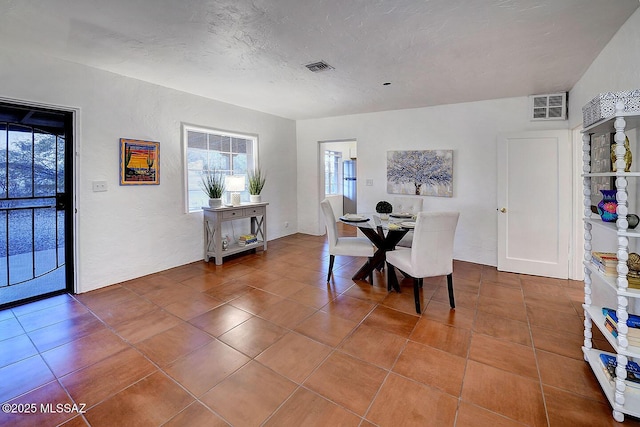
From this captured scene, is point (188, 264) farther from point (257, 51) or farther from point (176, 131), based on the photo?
point (257, 51)

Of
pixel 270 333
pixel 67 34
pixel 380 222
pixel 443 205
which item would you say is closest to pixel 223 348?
pixel 270 333

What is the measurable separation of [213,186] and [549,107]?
4.71 m

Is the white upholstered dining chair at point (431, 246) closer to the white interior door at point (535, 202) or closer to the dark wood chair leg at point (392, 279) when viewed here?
the dark wood chair leg at point (392, 279)

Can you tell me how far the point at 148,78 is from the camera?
345 cm

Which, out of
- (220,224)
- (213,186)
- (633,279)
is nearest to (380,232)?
(633,279)

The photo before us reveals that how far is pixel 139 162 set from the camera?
3588mm

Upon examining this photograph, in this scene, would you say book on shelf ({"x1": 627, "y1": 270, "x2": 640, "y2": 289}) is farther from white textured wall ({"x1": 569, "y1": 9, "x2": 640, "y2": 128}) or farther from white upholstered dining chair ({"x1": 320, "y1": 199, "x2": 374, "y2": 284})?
white upholstered dining chair ({"x1": 320, "y1": 199, "x2": 374, "y2": 284})

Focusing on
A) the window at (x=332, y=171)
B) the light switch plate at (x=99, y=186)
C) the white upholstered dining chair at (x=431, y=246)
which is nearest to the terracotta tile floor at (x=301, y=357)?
the white upholstered dining chair at (x=431, y=246)

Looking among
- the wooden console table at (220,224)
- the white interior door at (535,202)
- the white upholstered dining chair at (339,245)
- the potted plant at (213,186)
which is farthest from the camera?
the potted plant at (213,186)

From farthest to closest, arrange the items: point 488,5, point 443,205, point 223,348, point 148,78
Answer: point 443,205
point 148,78
point 223,348
point 488,5

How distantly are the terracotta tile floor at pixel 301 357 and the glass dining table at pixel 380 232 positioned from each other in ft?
0.87

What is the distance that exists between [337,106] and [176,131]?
2.46 m

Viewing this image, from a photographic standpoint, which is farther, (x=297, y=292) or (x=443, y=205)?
(x=443, y=205)

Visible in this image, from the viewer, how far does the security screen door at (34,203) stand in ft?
9.30
